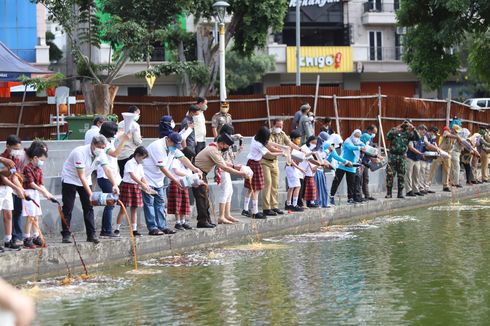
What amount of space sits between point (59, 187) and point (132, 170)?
225cm

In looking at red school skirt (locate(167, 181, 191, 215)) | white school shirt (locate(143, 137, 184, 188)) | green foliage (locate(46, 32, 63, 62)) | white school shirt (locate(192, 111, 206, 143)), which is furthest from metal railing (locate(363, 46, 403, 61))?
white school shirt (locate(143, 137, 184, 188))

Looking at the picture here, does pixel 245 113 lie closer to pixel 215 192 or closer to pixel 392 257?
pixel 215 192

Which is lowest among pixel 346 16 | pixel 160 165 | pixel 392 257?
pixel 392 257

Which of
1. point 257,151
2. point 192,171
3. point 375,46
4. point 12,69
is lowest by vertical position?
point 192,171

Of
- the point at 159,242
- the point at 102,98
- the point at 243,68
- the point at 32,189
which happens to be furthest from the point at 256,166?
the point at 243,68

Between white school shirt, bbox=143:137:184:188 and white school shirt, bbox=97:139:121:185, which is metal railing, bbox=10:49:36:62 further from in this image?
white school shirt, bbox=97:139:121:185

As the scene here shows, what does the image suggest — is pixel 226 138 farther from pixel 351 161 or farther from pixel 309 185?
pixel 351 161

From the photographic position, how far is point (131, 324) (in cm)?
921

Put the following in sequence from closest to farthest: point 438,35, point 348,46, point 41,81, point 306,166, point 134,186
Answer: point 134,186, point 306,166, point 41,81, point 438,35, point 348,46

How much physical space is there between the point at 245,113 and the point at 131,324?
20379 millimetres

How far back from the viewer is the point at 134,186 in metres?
14.5

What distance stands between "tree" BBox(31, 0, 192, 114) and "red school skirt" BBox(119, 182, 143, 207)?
11.8m

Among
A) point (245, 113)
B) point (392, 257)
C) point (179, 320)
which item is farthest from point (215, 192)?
point (245, 113)

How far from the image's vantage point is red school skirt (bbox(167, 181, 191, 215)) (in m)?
15.3
